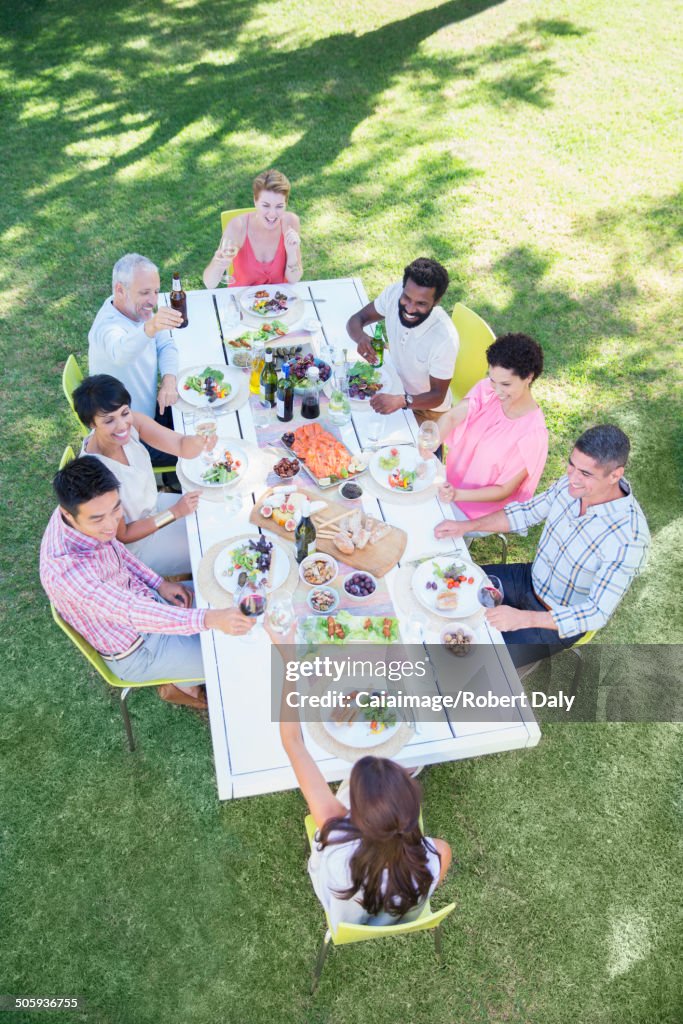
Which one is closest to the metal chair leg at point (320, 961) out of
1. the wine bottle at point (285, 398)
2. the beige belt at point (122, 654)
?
the beige belt at point (122, 654)

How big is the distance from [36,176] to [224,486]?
6.12m

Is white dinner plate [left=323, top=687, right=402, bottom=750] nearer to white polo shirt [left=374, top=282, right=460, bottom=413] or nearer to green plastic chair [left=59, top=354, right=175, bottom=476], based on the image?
green plastic chair [left=59, top=354, right=175, bottom=476]

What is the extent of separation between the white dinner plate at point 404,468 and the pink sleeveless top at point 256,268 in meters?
Result: 2.08

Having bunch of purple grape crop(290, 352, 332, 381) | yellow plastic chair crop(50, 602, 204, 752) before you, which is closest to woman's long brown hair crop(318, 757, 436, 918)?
yellow plastic chair crop(50, 602, 204, 752)

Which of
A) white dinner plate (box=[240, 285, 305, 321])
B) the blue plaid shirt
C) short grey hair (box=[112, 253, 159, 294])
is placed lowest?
the blue plaid shirt

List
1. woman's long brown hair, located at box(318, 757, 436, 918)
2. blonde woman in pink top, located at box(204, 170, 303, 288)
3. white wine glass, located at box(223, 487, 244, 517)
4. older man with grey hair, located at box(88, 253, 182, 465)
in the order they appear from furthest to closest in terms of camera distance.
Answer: blonde woman in pink top, located at box(204, 170, 303, 288)
older man with grey hair, located at box(88, 253, 182, 465)
white wine glass, located at box(223, 487, 244, 517)
woman's long brown hair, located at box(318, 757, 436, 918)

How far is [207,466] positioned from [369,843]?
225cm

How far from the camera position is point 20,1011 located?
363cm

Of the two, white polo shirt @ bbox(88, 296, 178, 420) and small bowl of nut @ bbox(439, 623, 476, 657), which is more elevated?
white polo shirt @ bbox(88, 296, 178, 420)

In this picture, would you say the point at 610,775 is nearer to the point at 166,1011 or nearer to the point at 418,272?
the point at 166,1011

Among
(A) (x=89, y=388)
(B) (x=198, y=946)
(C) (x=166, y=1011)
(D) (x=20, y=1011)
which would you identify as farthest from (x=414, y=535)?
(D) (x=20, y=1011)

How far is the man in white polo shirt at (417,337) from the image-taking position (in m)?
4.68

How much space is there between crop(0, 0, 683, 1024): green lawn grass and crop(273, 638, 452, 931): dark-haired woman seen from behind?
1.09m

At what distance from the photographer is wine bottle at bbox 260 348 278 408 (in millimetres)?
4551
